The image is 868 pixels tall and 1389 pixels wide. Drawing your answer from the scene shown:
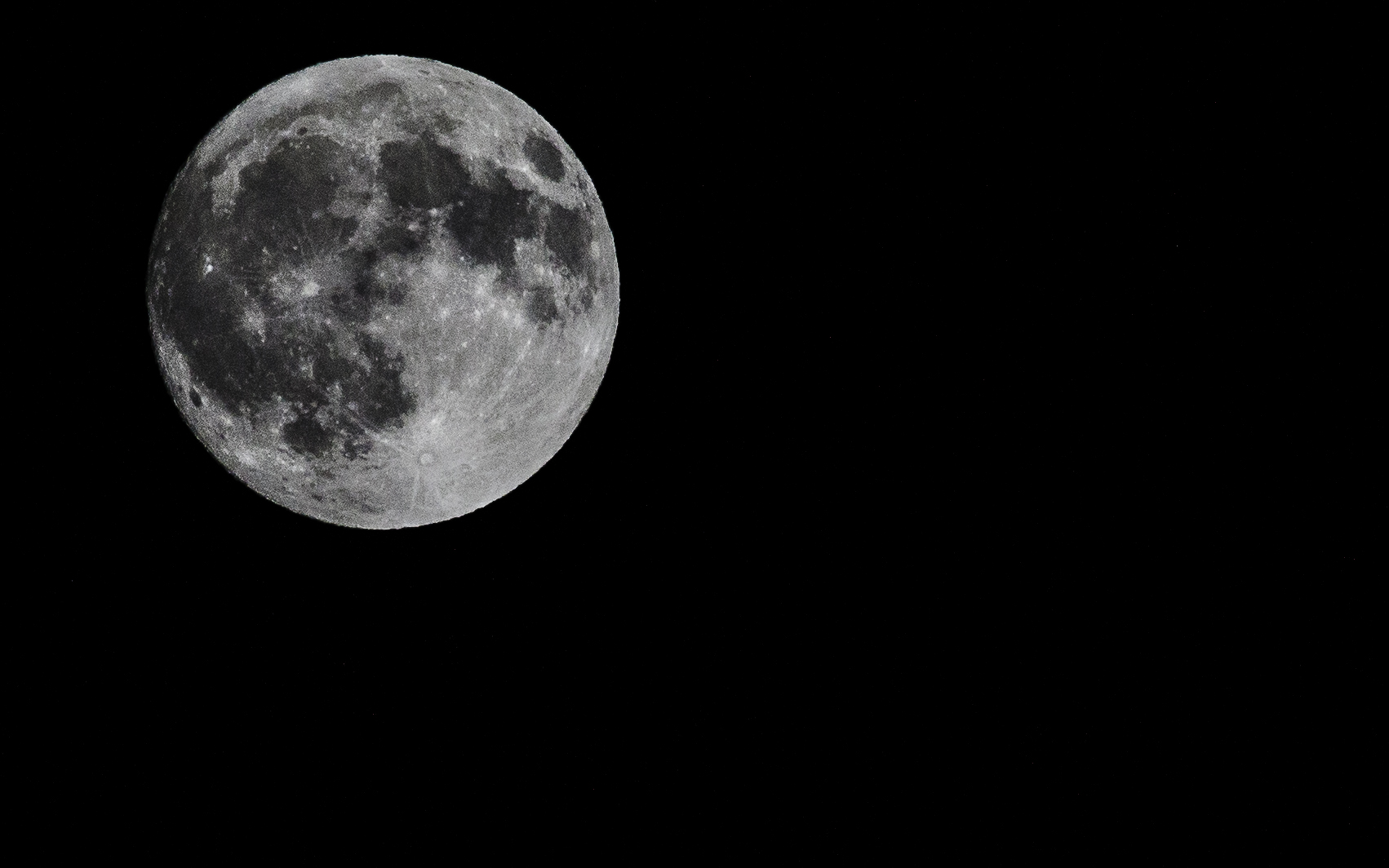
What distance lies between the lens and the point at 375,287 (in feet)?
12.5

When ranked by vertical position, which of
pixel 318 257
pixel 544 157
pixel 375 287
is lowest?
pixel 375 287

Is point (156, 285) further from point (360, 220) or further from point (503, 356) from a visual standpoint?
point (503, 356)

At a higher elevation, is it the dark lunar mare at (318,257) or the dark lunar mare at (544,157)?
the dark lunar mare at (544,157)

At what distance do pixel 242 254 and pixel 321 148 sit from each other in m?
0.54

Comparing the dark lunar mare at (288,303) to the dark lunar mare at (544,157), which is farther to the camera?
the dark lunar mare at (544,157)

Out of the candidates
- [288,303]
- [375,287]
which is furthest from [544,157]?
[288,303]

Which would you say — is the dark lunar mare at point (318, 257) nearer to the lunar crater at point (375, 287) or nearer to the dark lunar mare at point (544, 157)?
the lunar crater at point (375, 287)

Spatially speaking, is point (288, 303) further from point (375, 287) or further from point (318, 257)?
point (375, 287)

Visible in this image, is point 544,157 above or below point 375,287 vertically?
above

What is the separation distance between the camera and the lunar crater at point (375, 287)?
382 centimetres

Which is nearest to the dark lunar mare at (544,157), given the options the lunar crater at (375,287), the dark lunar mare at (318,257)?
the lunar crater at (375,287)

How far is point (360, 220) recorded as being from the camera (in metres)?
3.80

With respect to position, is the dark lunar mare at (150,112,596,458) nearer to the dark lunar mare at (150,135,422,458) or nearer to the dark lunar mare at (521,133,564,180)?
the dark lunar mare at (150,135,422,458)

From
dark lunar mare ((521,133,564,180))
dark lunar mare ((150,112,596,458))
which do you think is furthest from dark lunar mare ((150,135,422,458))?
dark lunar mare ((521,133,564,180))
